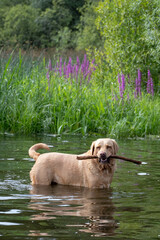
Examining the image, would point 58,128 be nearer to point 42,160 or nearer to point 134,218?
point 42,160

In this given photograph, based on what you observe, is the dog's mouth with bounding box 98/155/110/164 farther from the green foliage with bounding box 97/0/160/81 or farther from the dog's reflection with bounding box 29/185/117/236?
the green foliage with bounding box 97/0/160/81

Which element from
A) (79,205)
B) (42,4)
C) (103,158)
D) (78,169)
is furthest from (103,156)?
(42,4)

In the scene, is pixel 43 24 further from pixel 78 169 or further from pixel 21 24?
pixel 78 169

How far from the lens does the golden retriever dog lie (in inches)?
275

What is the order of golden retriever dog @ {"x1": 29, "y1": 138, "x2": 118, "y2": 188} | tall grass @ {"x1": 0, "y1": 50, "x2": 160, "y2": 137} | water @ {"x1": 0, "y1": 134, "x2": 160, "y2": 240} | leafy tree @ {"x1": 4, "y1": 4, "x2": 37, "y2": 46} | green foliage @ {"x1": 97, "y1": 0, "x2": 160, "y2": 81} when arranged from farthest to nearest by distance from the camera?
leafy tree @ {"x1": 4, "y1": 4, "x2": 37, "y2": 46} → green foliage @ {"x1": 97, "y1": 0, "x2": 160, "y2": 81} → tall grass @ {"x1": 0, "y1": 50, "x2": 160, "y2": 137} → golden retriever dog @ {"x1": 29, "y1": 138, "x2": 118, "y2": 188} → water @ {"x1": 0, "y1": 134, "x2": 160, "y2": 240}

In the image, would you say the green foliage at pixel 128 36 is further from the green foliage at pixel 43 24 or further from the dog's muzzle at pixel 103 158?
the green foliage at pixel 43 24

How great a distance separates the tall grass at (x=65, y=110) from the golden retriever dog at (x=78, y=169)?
571cm

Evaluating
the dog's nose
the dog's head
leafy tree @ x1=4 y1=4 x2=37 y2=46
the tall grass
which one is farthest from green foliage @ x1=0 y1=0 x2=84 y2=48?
the dog's nose

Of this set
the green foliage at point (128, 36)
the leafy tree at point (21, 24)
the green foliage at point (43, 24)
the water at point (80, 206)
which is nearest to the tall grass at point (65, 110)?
the water at point (80, 206)

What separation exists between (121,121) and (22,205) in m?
8.05

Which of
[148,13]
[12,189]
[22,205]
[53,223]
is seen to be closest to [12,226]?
[53,223]

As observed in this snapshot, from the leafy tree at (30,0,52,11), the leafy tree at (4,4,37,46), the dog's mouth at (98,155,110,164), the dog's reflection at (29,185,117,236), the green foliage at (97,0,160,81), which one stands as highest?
Result: the leafy tree at (30,0,52,11)

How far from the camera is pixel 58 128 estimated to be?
43.0 ft

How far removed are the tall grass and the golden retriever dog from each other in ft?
18.7
